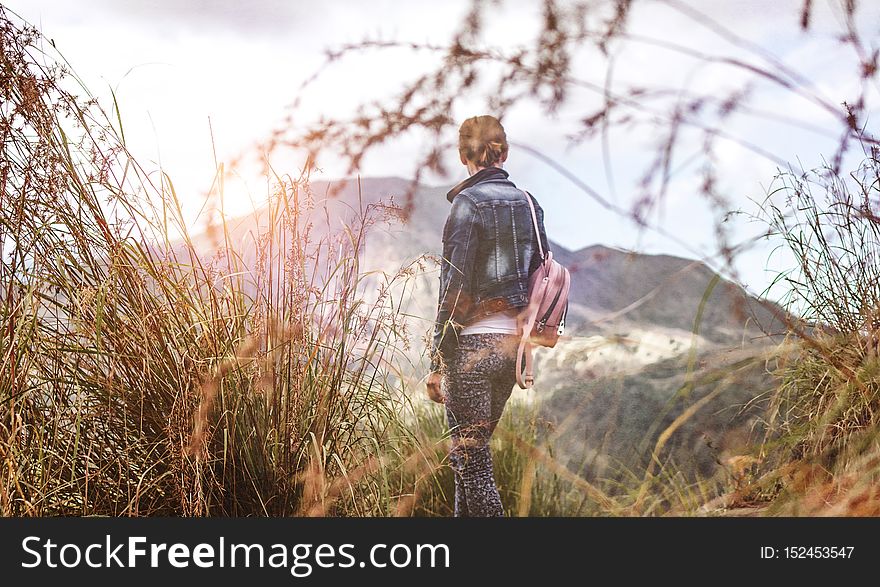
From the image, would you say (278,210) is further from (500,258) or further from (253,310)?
(500,258)

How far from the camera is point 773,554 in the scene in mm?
2096

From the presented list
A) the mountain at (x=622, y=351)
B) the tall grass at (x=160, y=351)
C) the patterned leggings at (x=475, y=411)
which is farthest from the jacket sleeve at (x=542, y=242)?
the tall grass at (x=160, y=351)

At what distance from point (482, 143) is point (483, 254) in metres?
0.35

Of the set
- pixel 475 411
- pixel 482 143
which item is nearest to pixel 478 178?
pixel 482 143

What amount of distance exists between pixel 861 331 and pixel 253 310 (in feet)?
5.46

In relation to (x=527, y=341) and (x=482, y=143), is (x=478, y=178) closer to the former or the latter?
(x=482, y=143)

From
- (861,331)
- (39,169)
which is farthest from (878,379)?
(39,169)

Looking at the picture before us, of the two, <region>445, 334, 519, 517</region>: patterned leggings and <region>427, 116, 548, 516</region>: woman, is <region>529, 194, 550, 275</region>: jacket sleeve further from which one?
<region>445, 334, 519, 517</region>: patterned leggings

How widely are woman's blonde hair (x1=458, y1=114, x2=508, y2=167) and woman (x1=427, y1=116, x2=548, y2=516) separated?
0.08 m

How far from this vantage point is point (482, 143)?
2.38 meters

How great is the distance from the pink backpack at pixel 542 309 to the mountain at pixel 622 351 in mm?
87

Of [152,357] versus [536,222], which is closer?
[152,357]

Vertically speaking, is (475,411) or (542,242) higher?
(542,242)

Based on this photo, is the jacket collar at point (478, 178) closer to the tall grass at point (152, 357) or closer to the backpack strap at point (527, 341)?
the backpack strap at point (527, 341)
